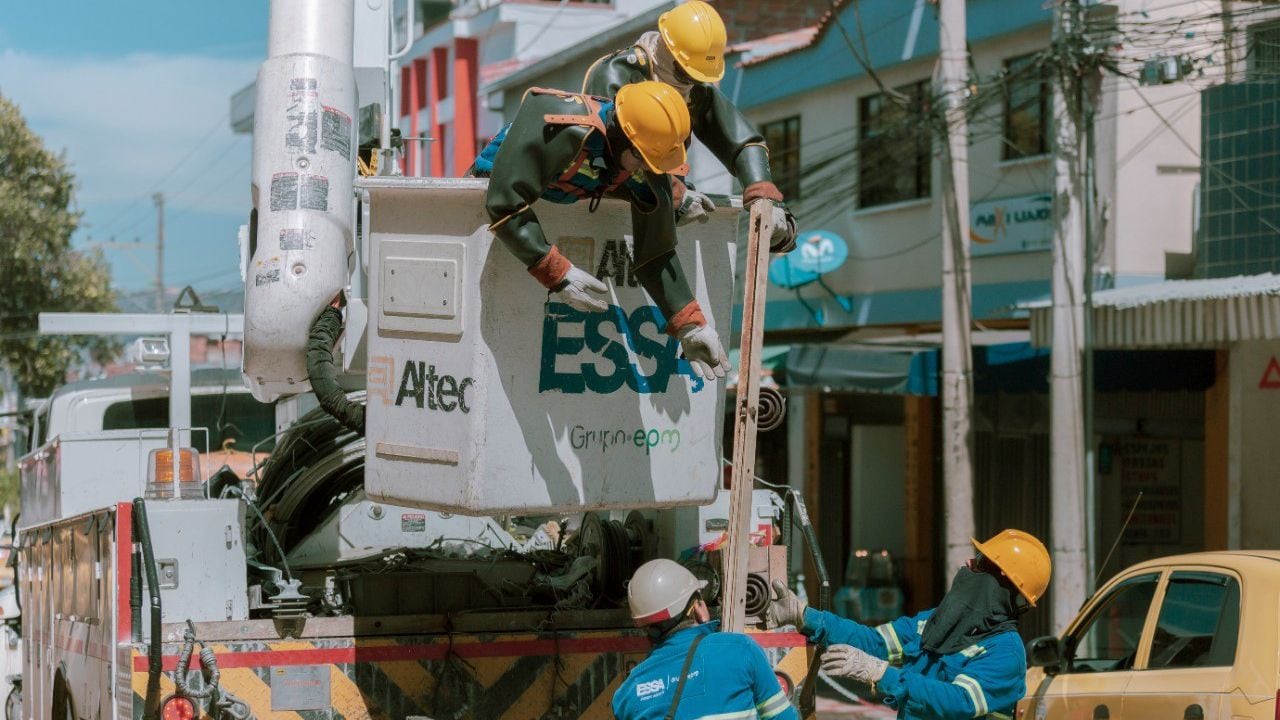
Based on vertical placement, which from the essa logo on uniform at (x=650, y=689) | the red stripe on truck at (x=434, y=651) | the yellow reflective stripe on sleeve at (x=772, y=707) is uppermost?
the essa logo on uniform at (x=650, y=689)

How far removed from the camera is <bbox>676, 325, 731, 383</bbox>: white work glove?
5.55 m

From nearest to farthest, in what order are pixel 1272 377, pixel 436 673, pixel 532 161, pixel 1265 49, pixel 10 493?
pixel 532 161
pixel 436 673
pixel 1272 377
pixel 1265 49
pixel 10 493

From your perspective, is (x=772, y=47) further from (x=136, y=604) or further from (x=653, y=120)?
(x=136, y=604)

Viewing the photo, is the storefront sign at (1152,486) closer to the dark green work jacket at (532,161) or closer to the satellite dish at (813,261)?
the satellite dish at (813,261)

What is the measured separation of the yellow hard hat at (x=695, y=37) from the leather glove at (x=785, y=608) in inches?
78.3

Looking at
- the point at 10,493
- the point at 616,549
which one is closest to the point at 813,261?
the point at 10,493

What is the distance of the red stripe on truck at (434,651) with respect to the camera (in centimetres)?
581

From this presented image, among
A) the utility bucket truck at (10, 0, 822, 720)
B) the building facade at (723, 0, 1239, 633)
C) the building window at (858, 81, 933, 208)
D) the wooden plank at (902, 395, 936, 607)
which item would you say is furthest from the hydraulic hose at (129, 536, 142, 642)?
the wooden plank at (902, 395, 936, 607)

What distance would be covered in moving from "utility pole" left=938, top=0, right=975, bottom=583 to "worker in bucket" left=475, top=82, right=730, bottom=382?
758cm

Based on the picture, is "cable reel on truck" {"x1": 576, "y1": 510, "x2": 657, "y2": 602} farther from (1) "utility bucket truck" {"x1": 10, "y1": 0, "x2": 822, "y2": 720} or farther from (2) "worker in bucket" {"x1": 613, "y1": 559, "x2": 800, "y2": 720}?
(2) "worker in bucket" {"x1": 613, "y1": 559, "x2": 800, "y2": 720}

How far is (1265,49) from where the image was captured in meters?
13.2

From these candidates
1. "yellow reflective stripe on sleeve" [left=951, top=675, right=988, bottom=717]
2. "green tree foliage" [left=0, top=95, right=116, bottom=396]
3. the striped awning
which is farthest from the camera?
"green tree foliage" [left=0, top=95, right=116, bottom=396]

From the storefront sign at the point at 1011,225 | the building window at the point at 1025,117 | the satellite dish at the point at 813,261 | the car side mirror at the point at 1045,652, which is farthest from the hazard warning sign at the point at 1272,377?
the car side mirror at the point at 1045,652

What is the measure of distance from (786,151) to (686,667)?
15.9 m
